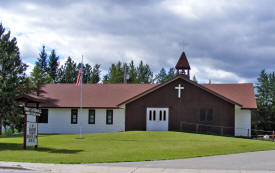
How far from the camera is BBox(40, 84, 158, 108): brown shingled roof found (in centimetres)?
3775

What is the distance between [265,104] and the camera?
61281 mm

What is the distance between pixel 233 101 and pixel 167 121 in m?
6.23

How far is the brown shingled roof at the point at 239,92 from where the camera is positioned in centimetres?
3559

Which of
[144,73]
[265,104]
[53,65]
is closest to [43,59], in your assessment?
[53,65]

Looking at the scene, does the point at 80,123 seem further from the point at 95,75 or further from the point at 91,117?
the point at 95,75

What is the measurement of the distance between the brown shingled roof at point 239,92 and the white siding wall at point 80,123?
399 inches

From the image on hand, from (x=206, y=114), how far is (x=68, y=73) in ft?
174

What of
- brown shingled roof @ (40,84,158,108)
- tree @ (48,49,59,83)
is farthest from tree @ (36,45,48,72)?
brown shingled roof @ (40,84,158,108)

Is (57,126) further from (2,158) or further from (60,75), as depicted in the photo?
(60,75)

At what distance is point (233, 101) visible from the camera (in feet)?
110

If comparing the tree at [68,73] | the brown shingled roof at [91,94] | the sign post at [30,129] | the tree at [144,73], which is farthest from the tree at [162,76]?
the sign post at [30,129]

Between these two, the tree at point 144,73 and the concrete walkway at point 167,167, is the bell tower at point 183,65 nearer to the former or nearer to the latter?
the concrete walkway at point 167,167

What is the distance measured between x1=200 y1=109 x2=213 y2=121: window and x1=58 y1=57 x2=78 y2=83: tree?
52308 mm

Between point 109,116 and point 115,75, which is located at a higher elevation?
point 115,75
